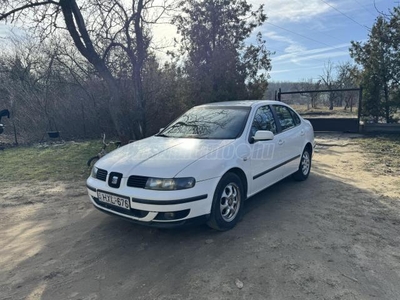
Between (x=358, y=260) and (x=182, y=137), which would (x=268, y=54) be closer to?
(x=182, y=137)

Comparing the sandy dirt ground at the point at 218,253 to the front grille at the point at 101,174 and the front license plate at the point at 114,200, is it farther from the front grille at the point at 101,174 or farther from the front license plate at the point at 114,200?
the front grille at the point at 101,174

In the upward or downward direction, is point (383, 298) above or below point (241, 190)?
below

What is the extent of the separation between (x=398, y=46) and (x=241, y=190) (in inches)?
448

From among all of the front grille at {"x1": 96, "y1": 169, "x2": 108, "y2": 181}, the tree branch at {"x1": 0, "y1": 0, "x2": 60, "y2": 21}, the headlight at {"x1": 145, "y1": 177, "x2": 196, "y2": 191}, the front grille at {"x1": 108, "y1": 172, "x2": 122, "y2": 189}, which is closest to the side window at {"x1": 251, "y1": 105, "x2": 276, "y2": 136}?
the headlight at {"x1": 145, "y1": 177, "x2": 196, "y2": 191}

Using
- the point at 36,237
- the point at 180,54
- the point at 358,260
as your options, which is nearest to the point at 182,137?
the point at 36,237

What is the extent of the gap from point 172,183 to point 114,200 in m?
0.73

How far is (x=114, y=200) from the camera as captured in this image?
3.15 meters

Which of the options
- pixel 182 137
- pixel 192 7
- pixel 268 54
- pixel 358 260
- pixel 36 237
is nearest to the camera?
pixel 358 260

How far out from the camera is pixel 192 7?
36.2 feet

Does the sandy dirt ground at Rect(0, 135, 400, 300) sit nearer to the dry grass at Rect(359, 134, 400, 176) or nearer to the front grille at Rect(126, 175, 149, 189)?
the front grille at Rect(126, 175, 149, 189)

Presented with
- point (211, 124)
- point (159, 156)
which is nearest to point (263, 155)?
point (211, 124)

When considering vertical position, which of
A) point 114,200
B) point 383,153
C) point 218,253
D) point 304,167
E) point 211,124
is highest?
point 211,124

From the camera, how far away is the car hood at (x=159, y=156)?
3.05 m

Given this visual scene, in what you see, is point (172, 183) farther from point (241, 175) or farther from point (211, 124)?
point (211, 124)
